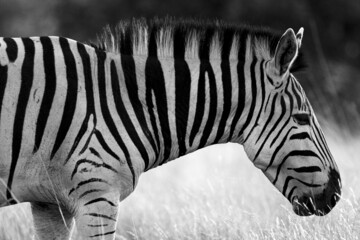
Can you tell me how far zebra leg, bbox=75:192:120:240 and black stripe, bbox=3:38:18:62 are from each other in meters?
1.04

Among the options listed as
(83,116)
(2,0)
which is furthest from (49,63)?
(2,0)

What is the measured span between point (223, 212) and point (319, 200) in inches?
84.0

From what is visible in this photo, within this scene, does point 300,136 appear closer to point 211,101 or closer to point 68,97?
point 211,101

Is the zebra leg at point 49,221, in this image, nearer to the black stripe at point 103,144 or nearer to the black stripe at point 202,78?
the black stripe at point 103,144

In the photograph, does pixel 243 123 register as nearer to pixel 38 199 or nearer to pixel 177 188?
pixel 38 199

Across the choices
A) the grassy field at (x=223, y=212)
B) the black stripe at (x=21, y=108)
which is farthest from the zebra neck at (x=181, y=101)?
the grassy field at (x=223, y=212)

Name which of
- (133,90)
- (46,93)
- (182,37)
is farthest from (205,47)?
(46,93)

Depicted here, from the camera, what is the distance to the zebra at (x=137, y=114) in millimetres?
5012

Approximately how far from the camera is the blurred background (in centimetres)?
654

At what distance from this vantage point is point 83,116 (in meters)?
5.05

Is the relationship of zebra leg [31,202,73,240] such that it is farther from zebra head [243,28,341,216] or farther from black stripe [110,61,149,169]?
zebra head [243,28,341,216]

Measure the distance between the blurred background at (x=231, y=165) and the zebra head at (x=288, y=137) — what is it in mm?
374

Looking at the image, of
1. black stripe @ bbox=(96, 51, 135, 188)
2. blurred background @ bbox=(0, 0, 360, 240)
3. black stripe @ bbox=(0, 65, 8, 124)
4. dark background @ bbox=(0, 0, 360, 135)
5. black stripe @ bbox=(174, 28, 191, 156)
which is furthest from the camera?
dark background @ bbox=(0, 0, 360, 135)

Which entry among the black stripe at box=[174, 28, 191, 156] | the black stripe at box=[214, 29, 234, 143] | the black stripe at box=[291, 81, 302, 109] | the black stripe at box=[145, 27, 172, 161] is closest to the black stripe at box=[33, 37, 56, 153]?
the black stripe at box=[145, 27, 172, 161]
